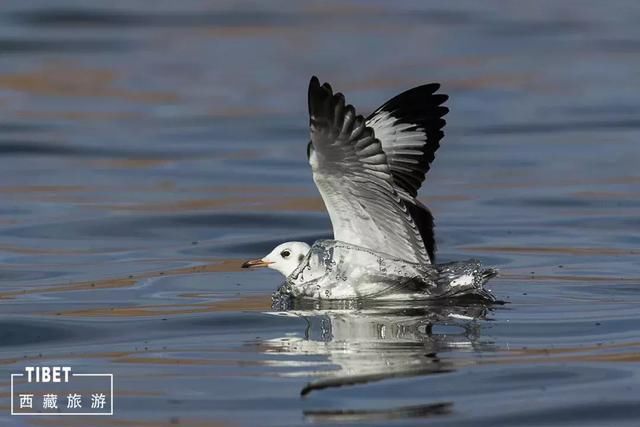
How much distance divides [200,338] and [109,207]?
6.66 metres

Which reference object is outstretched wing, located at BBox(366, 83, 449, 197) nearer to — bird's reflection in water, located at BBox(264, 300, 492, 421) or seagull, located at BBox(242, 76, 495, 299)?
seagull, located at BBox(242, 76, 495, 299)

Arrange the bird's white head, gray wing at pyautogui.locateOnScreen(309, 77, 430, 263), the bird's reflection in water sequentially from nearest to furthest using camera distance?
1. the bird's reflection in water
2. gray wing at pyautogui.locateOnScreen(309, 77, 430, 263)
3. the bird's white head

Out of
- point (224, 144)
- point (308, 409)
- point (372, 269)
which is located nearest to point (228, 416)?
point (308, 409)

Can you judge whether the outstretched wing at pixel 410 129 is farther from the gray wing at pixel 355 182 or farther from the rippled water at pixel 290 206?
the rippled water at pixel 290 206

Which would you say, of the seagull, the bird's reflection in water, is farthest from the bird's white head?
the bird's reflection in water

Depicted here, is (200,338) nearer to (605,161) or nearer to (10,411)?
(10,411)

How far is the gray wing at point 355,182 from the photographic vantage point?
10.2 meters

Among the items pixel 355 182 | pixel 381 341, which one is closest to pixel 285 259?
pixel 355 182

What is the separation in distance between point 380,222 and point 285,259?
1415 mm

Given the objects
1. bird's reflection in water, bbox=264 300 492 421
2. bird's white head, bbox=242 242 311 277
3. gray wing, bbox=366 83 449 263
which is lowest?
bird's reflection in water, bbox=264 300 492 421

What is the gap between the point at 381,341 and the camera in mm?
9992

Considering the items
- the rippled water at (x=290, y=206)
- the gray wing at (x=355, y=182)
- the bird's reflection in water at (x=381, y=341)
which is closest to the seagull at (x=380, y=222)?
the gray wing at (x=355, y=182)

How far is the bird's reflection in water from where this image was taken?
28.6 ft

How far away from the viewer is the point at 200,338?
10508mm
